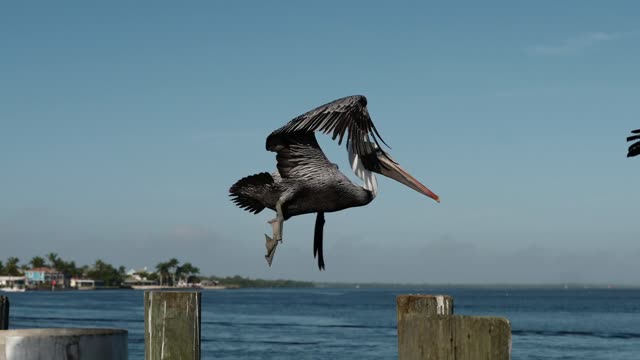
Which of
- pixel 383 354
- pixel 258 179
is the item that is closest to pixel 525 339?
pixel 383 354

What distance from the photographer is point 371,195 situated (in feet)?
22.8

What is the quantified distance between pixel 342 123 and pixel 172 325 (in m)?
1.87

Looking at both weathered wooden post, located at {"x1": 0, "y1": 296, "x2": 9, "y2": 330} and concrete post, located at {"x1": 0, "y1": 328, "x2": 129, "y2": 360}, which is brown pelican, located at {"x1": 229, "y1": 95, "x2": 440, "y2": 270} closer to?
weathered wooden post, located at {"x1": 0, "y1": 296, "x2": 9, "y2": 330}

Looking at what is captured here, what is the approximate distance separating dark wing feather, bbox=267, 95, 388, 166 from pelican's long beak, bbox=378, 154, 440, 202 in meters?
0.14

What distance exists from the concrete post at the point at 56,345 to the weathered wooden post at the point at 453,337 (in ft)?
4.63

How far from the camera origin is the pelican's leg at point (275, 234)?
681 centimetres

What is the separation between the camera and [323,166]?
698cm

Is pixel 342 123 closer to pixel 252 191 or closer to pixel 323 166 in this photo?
pixel 323 166

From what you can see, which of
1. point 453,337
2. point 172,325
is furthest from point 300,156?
point 453,337

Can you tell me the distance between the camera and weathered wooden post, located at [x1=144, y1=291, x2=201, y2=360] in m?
6.46

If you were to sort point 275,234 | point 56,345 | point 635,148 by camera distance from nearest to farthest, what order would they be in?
1. point 56,345
2. point 635,148
3. point 275,234

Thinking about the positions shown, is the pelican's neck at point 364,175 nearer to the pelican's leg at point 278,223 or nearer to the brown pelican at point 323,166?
the brown pelican at point 323,166

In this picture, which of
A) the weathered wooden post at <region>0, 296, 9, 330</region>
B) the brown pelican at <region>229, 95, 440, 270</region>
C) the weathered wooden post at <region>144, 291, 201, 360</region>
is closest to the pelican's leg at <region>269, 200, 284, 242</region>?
the brown pelican at <region>229, 95, 440, 270</region>

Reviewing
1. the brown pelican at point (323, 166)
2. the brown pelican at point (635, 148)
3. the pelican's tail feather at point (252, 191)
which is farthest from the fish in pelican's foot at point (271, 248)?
the brown pelican at point (635, 148)
